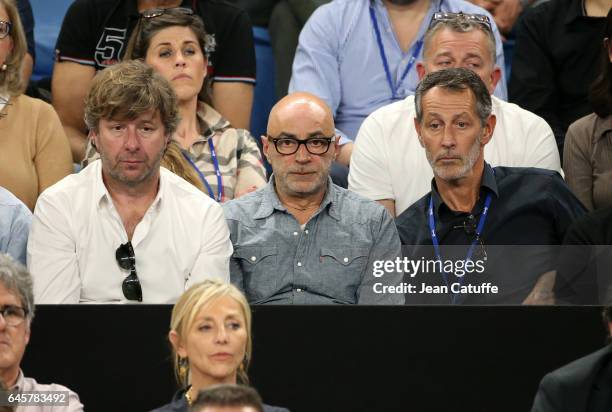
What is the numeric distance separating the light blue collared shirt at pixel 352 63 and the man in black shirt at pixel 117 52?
0.67ft

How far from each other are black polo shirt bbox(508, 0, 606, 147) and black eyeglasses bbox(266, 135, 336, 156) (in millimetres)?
1252

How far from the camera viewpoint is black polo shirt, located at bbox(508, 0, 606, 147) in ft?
14.8

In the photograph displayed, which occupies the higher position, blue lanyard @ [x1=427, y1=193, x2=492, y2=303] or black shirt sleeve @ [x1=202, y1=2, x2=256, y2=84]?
black shirt sleeve @ [x1=202, y1=2, x2=256, y2=84]

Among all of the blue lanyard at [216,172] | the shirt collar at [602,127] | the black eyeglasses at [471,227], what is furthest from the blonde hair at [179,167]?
the shirt collar at [602,127]

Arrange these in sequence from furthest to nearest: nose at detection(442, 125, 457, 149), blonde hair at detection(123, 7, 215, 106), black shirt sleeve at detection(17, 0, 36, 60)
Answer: black shirt sleeve at detection(17, 0, 36, 60)
blonde hair at detection(123, 7, 215, 106)
nose at detection(442, 125, 457, 149)

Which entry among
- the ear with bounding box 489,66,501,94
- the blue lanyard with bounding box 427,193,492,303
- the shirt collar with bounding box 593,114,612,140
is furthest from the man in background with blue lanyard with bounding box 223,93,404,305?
the shirt collar with bounding box 593,114,612,140

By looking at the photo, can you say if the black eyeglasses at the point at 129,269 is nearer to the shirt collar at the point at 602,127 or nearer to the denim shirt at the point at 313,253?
the denim shirt at the point at 313,253

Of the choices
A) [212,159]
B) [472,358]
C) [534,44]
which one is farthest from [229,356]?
[534,44]

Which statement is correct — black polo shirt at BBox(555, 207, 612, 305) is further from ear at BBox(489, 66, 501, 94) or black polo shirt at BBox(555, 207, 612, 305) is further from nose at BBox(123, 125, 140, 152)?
nose at BBox(123, 125, 140, 152)

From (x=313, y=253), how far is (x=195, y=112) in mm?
876

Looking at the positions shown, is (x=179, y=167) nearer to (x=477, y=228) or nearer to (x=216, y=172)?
(x=216, y=172)

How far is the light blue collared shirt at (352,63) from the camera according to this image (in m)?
4.48

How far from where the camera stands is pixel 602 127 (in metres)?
4.02

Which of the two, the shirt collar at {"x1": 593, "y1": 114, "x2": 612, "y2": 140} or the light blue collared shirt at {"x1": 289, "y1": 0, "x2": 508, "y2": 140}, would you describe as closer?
the shirt collar at {"x1": 593, "y1": 114, "x2": 612, "y2": 140}
